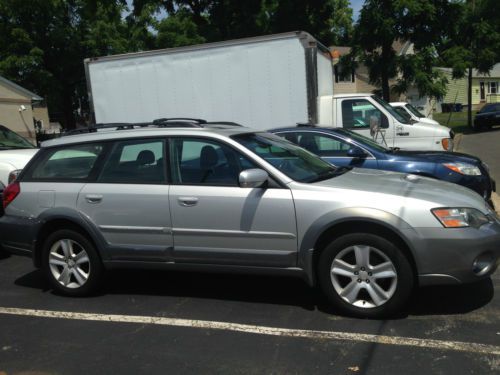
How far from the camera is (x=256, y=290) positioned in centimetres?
498

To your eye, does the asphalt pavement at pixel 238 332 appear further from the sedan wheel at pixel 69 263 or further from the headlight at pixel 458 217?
the headlight at pixel 458 217

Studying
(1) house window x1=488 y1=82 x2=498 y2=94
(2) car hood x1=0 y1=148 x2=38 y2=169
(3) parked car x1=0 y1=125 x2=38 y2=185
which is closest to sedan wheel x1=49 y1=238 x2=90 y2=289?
(3) parked car x1=0 y1=125 x2=38 y2=185

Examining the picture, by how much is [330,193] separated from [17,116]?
2083 cm

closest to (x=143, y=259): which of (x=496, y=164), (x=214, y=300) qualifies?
(x=214, y=300)

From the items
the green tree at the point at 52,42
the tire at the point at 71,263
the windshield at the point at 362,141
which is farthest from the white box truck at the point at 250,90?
the green tree at the point at 52,42

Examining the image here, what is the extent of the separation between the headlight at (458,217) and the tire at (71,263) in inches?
120

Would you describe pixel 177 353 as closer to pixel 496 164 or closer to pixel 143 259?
pixel 143 259

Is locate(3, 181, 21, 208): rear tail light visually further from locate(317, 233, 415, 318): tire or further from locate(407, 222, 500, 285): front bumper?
locate(407, 222, 500, 285): front bumper

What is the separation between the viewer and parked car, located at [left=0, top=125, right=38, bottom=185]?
288 inches

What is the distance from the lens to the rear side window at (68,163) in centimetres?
498

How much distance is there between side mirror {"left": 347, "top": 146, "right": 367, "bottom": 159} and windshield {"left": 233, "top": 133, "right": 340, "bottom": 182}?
5.84 feet

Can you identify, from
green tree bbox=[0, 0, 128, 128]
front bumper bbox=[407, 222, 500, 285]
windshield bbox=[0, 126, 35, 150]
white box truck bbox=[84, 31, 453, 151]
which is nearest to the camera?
front bumper bbox=[407, 222, 500, 285]

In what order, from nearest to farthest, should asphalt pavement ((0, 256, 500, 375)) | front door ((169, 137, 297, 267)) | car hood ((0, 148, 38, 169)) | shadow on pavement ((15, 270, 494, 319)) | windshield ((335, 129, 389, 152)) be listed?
asphalt pavement ((0, 256, 500, 375))
front door ((169, 137, 297, 267))
shadow on pavement ((15, 270, 494, 319))
windshield ((335, 129, 389, 152))
car hood ((0, 148, 38, 169))

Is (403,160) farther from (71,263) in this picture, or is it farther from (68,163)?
(71,263)
